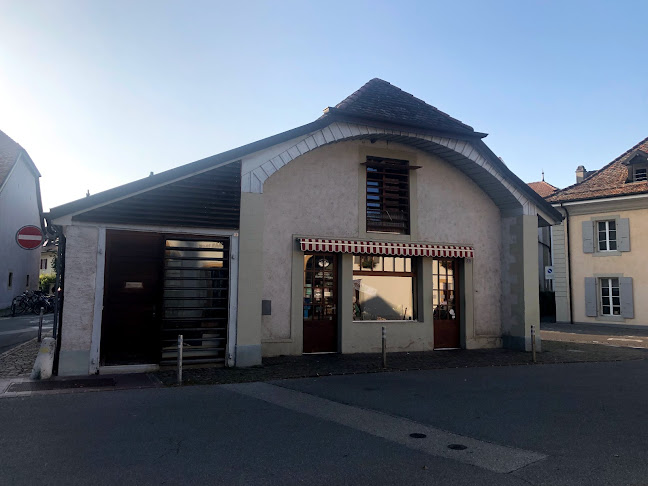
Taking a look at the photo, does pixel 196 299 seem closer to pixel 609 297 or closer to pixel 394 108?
pixel 394 108

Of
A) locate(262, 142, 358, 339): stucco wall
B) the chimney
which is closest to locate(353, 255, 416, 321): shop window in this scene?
locate(262, 142, 358, 339): stucco wall

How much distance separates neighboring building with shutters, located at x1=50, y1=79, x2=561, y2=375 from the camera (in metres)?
9.98

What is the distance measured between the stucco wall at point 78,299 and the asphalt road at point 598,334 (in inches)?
595

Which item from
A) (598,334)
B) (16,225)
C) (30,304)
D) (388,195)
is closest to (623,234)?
(598,334)

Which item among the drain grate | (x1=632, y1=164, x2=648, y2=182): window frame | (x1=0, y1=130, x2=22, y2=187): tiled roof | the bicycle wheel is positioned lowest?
the drain grate

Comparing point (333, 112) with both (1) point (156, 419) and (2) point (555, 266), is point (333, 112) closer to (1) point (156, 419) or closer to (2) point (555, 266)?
(1) point (156, 419)

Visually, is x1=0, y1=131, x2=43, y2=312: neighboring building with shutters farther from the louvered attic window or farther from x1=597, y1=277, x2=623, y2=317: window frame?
x1=597, y1=277, x2=623, y2=317: window frame

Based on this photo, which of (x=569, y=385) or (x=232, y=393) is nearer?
(x=232, y=393)

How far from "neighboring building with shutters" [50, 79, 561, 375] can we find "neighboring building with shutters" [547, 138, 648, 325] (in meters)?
10.1

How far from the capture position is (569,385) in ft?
30.3

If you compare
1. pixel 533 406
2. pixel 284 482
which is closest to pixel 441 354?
pixel 533 406

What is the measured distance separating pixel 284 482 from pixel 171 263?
6941mm

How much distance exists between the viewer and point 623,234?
23109mm

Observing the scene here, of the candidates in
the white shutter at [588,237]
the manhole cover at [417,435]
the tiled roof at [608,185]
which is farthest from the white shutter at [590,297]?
the manhole cover at [417,435]
